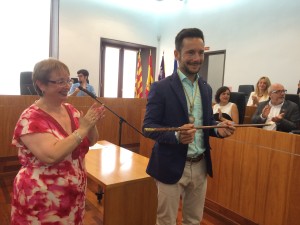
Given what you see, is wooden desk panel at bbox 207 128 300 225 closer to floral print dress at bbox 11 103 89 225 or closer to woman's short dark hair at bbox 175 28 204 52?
woman's short dark hair at bbox 175 28 204 52

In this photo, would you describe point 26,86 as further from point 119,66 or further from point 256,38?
point 256,38

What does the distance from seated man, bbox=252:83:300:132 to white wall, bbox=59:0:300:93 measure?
2.71 metres

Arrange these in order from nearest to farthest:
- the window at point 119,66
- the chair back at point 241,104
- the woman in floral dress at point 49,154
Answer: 1. the woman in floral dress at point 49,154
2. the chair back at point 241,104
3. the window at point 119,66

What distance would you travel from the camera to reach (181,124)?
4.29 feet

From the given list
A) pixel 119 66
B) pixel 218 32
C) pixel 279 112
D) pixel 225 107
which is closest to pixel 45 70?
pixel 279 112

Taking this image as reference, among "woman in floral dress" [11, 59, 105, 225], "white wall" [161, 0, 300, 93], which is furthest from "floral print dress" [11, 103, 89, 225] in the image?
"white wall" [161, 0, 300, 93]

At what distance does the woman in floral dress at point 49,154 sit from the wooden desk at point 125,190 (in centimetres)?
57

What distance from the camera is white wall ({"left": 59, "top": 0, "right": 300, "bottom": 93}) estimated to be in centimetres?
537

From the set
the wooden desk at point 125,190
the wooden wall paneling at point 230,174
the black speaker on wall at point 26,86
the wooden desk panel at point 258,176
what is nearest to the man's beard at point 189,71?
the wooden desk at point 125,190

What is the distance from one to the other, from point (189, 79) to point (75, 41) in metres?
6.16

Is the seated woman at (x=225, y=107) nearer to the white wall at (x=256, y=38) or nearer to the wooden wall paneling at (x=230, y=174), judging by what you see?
the wooden wall paneling at (x=230, y=174)

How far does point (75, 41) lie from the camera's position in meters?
6.94

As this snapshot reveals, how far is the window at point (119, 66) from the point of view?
782 centimetres

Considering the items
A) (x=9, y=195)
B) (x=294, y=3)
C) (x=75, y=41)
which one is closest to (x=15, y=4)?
(x=75, y=41)
